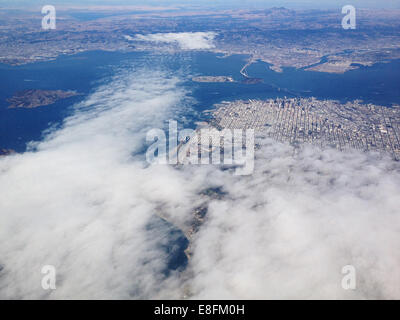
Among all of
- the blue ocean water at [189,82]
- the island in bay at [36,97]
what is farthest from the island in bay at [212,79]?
the island in bay at [36,97]

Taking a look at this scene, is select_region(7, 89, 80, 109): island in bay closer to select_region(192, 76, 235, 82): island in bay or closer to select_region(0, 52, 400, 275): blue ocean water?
select_region(0, 52, 400, 275): blue ocean water

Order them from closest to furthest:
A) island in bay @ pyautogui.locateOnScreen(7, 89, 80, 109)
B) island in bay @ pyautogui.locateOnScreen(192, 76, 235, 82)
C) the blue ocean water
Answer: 1. the blue ocean water
2. island in bay @ pyautogui.locateOnScreen(7, 89, 80, 109)
3. island in bay @ pyautogui.locateOnScreen(192, 76, 235, 82)

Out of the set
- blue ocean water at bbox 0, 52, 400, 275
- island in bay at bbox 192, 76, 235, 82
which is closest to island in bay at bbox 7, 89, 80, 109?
blue ocean water at bbox 0, 52, 400, 275

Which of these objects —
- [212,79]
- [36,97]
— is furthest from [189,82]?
[36,97]

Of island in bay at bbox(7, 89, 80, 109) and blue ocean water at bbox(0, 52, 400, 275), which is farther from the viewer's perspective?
island in bay at bbox(7, 89, 80, 109)

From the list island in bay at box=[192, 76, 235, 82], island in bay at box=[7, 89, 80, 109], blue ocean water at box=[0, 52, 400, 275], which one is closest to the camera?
blue ocean water at box=[0, 52, 400, 275]

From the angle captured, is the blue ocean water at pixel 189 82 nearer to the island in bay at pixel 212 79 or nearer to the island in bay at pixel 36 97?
the island in bay at pixel 36 97

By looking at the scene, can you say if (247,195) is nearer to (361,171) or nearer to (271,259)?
(271,259)
